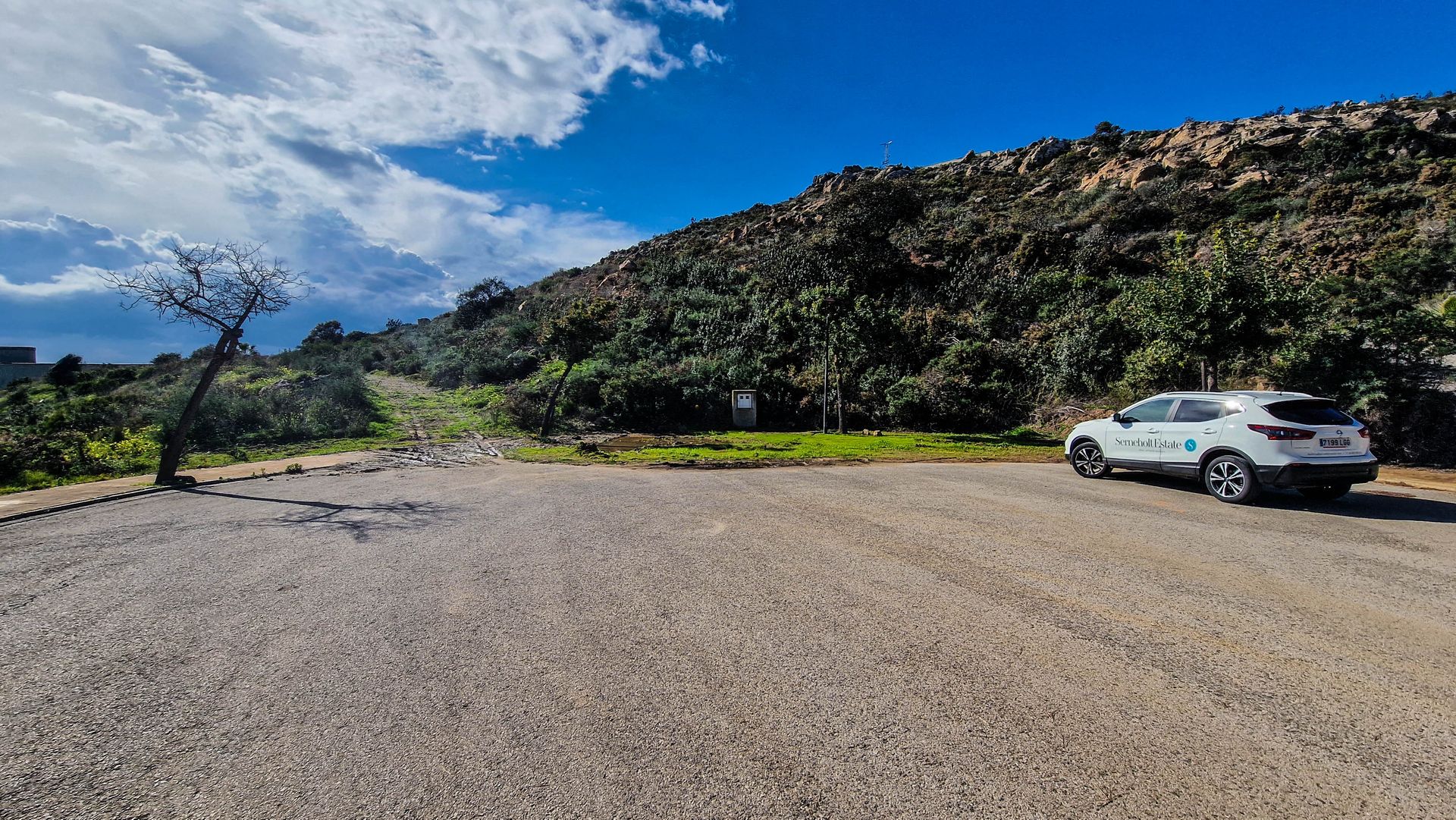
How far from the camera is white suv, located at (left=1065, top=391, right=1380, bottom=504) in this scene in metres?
6.99

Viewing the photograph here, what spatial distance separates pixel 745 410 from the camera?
22125mm

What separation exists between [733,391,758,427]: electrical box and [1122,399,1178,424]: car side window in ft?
45.7

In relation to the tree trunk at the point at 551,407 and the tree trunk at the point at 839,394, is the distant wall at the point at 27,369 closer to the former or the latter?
the tree trunk at the point at 551,407

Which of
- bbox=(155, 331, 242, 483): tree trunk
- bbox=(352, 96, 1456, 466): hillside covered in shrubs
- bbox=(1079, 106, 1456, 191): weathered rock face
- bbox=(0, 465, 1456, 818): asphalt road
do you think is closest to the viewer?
bbox=(0, 465, 1456, 818): asphalt road

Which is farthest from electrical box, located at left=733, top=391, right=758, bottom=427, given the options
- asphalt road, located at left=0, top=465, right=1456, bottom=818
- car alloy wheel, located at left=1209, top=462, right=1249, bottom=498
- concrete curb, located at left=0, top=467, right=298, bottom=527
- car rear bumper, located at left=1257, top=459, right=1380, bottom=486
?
car rear bumper, located at left=1257, top=459, right=1380, bottom=486

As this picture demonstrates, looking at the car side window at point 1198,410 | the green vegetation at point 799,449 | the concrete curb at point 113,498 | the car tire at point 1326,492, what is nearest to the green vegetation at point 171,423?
the concrete curb at point 113,498

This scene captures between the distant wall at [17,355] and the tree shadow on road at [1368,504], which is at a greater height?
the distant wall at [17,355]

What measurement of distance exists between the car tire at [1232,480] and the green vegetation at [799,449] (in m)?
4.79

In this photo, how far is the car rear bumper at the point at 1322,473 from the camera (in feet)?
22.7

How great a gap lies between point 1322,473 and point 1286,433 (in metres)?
0.60

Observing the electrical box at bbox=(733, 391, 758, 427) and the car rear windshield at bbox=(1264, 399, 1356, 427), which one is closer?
the car rear windshield at bbox=(1264, 399, 1356, 427)

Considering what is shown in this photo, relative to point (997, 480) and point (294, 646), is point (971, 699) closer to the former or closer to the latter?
point (294, 646)

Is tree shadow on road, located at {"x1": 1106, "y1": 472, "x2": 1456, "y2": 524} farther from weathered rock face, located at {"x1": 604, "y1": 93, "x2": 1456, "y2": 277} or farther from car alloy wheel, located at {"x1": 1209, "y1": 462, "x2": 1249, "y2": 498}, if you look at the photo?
weathered rock face, located at {"x1": 604, "y1": 93, "x2": 1456, "y2": 277}

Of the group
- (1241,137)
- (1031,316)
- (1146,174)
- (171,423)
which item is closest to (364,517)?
(171,423)
